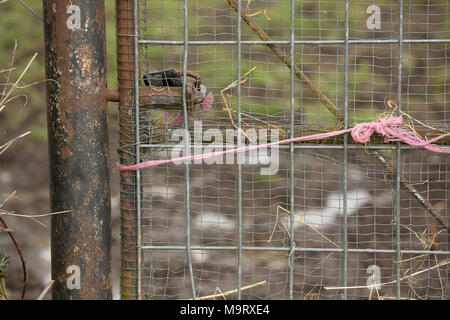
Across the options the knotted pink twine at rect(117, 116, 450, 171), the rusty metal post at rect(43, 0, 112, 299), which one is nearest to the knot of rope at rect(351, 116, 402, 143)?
the knotted pink twine at rect(117, 116, 450, 171)

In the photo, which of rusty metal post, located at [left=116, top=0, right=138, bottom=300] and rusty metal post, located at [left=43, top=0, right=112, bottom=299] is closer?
rusty metal post, located at [left=43, top=0, right=112, bottom=299]

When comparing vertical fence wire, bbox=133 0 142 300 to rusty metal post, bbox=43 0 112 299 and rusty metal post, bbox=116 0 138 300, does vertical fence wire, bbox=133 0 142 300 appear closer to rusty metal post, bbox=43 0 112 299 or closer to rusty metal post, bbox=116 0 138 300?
rusty metal post, bbox=116 0 138 300

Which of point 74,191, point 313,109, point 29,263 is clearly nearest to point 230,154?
point 74,191

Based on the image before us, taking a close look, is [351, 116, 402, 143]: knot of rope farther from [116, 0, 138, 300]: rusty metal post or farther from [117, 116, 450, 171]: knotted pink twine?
[116, 0, 138, 300]: rusty metal post

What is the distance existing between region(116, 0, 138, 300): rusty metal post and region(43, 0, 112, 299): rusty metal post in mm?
82

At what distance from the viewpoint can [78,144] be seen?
2.47 m

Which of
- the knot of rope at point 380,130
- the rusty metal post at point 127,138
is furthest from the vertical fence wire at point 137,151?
the knot of rope at point 380,130

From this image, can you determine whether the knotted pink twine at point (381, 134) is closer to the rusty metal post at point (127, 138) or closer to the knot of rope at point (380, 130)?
the knot of rope at point (380, 130)

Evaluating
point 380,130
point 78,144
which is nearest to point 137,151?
point 78,144

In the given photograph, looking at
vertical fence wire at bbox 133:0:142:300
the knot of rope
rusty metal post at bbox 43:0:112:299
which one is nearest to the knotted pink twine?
the knot of rope

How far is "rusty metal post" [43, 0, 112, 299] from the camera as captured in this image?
2.43 metres

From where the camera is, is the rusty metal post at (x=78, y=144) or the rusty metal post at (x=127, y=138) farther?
the rusty metal post at (x=127, y=138)

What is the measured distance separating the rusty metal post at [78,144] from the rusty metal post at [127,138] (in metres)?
0.08

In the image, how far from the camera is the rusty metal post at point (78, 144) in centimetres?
243
